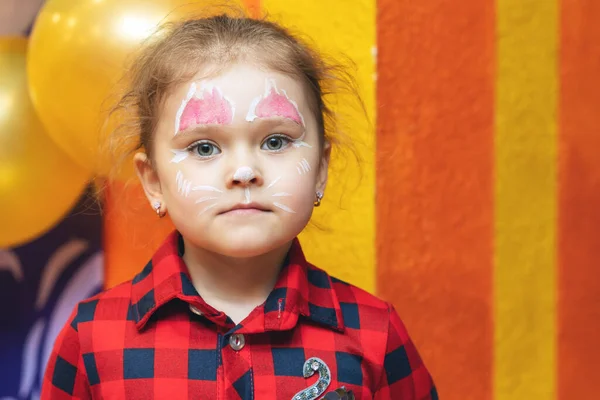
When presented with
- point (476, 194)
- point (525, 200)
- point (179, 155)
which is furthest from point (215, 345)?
point (525, 200)

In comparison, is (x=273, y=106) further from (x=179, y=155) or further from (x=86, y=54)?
(x=86, y=54)

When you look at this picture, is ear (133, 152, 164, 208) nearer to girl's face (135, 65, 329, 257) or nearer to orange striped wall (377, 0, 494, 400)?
girl's face (135, 65, 329, 257)

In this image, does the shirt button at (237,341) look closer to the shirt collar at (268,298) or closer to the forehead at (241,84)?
the shirt collar at (268,298)

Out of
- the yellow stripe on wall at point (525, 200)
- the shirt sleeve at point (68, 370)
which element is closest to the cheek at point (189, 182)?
the shirt sleeve at point (68, 370)

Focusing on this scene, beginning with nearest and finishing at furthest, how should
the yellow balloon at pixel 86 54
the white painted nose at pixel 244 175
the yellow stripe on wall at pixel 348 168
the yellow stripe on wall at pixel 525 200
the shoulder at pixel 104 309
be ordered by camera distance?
1. the white painted nose at pixel 244 175
2. the shoulder at pixel 104 309
3. the yellow balloon at pixel 86 54
4. the yellow stripe on wall at pixel 348 168
5. the yellow stripe on wall at pixel 525 200

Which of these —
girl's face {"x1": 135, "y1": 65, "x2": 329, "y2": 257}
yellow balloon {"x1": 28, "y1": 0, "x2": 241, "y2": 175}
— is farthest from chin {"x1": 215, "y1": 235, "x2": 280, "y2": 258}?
yellow balloon {"x1": 28, "y1": 0, "x2": 241, "y2": 175}

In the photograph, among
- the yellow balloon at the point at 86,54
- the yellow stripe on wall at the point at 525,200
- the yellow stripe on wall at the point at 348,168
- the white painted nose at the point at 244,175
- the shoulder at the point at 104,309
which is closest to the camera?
the white painted nose at the point at 244,175

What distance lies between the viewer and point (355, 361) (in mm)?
1167

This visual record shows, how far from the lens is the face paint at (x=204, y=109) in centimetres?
110

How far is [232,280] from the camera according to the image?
119cm

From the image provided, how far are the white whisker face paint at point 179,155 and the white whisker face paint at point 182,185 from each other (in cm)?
2

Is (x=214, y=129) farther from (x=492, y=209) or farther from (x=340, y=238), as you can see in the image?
(x=492, y=209)

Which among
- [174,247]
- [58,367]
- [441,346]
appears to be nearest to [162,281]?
[174,247]

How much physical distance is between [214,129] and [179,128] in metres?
0.05
